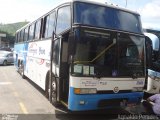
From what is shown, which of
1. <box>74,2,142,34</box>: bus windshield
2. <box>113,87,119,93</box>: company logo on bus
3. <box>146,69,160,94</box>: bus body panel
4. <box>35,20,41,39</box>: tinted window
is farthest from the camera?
<box>35,20,41,39</box>: tinted window

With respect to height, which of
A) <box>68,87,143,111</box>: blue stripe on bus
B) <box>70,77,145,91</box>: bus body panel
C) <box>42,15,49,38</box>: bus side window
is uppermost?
<box>42,15,49,38</box>: bus side window

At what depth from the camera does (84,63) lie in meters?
7.05

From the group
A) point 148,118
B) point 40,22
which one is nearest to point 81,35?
point 148,118

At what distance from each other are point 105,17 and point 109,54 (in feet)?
3.56

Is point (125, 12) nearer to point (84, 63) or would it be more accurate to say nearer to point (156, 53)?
point (84, 63)

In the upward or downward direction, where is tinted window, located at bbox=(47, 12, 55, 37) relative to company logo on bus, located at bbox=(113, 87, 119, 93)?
upward

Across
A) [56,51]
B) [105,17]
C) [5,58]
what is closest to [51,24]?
[56,51]

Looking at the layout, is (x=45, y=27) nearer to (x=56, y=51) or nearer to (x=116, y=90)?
(x=56, y=51)

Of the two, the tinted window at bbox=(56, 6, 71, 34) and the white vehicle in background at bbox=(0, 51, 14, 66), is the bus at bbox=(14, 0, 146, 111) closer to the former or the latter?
the tinted window at bbox=(56, 6, 71, 34)

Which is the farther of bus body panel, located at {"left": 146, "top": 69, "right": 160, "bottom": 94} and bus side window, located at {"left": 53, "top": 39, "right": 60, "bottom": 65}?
bus body panel, located at {"left": 146, "top": 69, "right": 160, "bottom": 94}

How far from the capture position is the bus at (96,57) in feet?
23.0

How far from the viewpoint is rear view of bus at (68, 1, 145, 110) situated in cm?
699

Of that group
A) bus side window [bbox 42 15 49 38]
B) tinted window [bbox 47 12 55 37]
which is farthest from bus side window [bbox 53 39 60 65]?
bus side window [bbox 42 15 49 38]

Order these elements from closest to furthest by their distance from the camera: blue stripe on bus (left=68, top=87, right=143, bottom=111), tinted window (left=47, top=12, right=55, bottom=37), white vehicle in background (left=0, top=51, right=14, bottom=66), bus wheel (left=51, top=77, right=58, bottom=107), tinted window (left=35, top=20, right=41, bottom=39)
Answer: blue stripe on bus (left=68, top=87, right=143, bottom=111) → bus wheel (left=51, top=77, right=58, bottom=107) → tinted window (left=47, top=12, right=55, bottom=37) → tinted window (left=35, top=20, right=41, bottom=39) → white vehicle in background (left=0, top=51, right=14, bottom=66)
